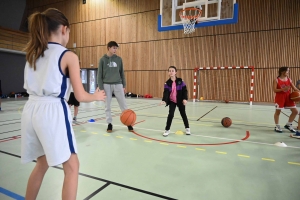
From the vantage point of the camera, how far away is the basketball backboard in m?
8.49

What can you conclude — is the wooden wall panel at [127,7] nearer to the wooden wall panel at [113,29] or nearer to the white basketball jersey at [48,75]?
the wooden wall panel at [113,29]

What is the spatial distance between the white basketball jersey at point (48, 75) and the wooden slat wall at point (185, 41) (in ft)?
40.6

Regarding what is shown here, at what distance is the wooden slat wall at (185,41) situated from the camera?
435 inches

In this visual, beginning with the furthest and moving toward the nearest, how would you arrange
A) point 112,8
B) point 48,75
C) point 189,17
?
point 112,8
point 189,17
point 48,75

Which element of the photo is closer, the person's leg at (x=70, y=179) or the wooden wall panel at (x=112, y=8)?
the person's leg at (x=70, y=179)

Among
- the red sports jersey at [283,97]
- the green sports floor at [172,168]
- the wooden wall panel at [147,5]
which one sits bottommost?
the green sports floor at [172,168]

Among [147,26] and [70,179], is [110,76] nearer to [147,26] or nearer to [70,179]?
[70,179]

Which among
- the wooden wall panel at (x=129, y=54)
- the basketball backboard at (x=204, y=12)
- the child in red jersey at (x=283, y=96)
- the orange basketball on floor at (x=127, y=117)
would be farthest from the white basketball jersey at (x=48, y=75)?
the wooden wall panel at (x=129, y=54)

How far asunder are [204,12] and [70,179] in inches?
381

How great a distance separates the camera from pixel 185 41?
13289 mm

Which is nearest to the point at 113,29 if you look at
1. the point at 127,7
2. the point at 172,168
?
the point at 127,7

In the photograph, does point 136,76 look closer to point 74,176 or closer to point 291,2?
point 291,2

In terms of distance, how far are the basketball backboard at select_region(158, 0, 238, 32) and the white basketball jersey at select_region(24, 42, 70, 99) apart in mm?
8542

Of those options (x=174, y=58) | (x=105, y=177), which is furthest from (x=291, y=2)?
(x=105, y=177)
